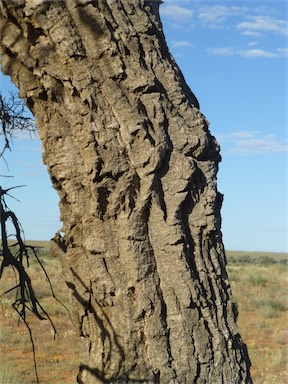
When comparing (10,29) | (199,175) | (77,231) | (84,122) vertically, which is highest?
(10,29)

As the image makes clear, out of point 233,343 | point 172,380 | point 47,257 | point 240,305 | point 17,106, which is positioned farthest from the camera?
point 47,257

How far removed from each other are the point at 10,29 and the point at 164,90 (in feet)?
2.86

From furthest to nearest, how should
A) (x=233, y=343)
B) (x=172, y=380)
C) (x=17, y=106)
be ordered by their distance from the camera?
(x=17, y=106) → (x=233, y=343) → (x=172, y=380)

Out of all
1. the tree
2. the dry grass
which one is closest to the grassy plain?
the dry grass

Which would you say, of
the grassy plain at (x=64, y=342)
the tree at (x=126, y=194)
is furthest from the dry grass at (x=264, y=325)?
the tree at (x=126, y=194)

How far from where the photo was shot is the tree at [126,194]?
2.85 meters

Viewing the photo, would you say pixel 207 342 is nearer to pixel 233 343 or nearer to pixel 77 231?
pixel 233 343

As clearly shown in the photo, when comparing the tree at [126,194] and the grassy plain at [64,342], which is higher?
the tree at [126,194]

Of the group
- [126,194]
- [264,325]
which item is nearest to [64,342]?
[264,325]

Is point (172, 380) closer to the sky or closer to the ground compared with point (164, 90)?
closer to the ground

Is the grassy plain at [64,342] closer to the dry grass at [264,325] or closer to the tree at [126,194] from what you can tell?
the dry grass at [264,325]

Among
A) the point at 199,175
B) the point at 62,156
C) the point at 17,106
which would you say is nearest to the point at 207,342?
the point at 199,175

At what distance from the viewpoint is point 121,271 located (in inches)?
114

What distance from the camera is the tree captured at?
2.85 m
